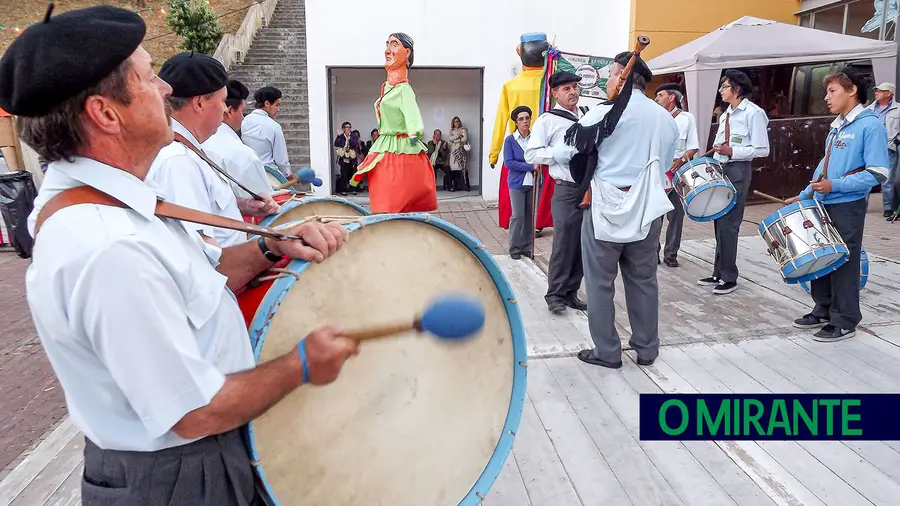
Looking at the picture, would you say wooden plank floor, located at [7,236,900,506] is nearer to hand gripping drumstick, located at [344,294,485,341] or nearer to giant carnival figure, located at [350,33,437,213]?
giant carnival figure, located at [350,33,437,213]

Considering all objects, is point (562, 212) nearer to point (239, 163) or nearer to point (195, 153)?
point (239, 163)

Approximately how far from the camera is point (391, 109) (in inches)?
187

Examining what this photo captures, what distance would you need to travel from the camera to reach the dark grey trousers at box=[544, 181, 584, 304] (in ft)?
16.1

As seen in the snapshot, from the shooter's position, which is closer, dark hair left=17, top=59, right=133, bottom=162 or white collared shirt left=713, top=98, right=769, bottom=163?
dark hair left=17, top=59, right=133, bottom=162

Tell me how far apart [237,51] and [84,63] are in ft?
46.4

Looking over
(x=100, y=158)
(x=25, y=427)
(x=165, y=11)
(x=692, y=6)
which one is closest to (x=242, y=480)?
(x=100, y=158)

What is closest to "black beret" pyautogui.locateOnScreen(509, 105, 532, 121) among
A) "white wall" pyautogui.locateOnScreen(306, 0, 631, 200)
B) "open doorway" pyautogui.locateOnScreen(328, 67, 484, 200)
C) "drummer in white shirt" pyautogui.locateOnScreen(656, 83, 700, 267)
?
"drummer in white shirt" pyautogui.locateOnScreen(656, 83, 700, 267)

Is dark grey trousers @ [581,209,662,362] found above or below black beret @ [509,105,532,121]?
below

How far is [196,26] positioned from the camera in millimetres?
16969

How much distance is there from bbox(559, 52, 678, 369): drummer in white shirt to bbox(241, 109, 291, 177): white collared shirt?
3398 mm

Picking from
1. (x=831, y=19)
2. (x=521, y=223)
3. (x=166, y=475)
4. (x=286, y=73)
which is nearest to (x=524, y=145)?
(x=521, y=223)

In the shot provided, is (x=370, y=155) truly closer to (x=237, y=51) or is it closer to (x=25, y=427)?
(x=25, y=427)

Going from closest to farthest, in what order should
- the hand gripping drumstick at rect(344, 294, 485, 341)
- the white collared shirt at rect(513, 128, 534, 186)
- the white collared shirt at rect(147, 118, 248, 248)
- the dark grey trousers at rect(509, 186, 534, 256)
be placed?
the hand gripping drumstick at rect(344, 294, 485, 341) → the white collared shirt at rect(147, 118, 248, 248) → the white collared shirt at rect(513, 128, 534, 186) → the dark grey trousers at rect(509, 186, 534, 256)

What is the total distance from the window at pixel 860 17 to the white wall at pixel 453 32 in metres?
3.88
